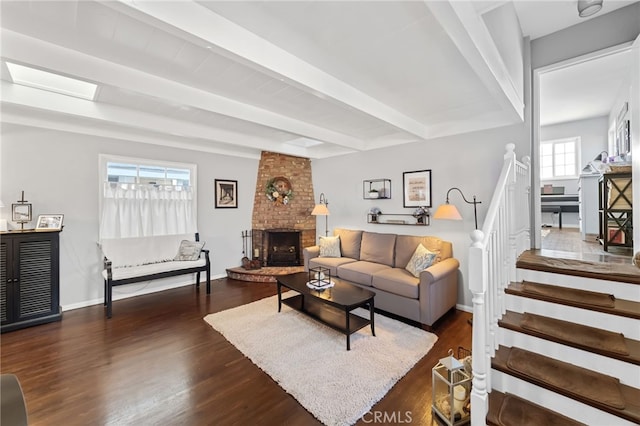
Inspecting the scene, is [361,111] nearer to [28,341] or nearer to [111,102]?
[111,102]

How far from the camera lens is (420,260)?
3.55 meters

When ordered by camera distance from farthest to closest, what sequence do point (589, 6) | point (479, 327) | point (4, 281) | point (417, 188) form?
point (417, 188) → point (4, 281) → point (589, 6) → point (479, 327)

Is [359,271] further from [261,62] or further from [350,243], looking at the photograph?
[261,62]

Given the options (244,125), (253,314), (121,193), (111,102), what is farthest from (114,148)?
(253,314)

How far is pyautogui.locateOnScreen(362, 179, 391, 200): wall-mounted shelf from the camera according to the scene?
4746 mm

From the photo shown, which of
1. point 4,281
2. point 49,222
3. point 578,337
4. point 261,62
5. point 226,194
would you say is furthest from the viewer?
point 226,194

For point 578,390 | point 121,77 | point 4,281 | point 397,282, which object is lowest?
point 578,390

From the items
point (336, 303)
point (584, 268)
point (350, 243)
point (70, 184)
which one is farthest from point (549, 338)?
point (70, 184)

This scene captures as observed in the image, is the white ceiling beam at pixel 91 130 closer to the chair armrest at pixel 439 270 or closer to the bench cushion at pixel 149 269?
the bench cushion at pixel 149 269

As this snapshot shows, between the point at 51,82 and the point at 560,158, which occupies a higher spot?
the point at 51,82

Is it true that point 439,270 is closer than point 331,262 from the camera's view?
Yes

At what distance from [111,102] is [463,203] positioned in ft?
15.8

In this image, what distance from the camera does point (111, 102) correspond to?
3.21 meters

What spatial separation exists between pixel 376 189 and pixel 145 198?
13.2 ft
